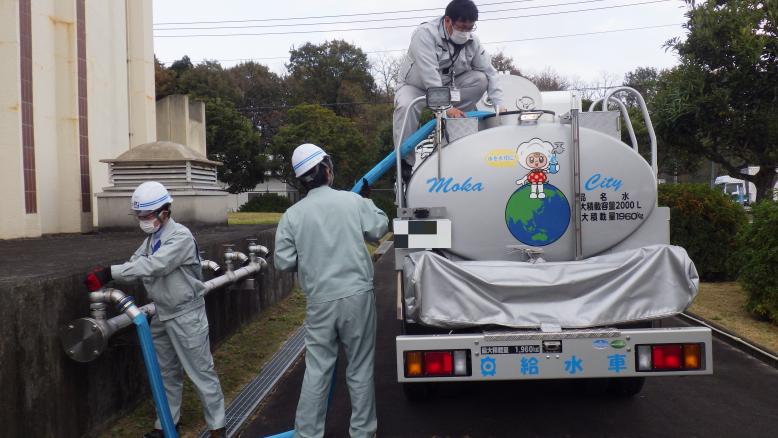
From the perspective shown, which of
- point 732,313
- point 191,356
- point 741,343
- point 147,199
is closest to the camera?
point 147,199

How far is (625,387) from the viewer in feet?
18.1

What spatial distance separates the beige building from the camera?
9.39 metres

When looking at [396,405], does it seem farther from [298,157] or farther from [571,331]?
[298,157]

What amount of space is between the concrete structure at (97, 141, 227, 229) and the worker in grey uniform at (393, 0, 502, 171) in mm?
5096

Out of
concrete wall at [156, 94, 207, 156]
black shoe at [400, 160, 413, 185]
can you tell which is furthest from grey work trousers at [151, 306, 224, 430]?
concrete wall at [156, 94, 207, 156]

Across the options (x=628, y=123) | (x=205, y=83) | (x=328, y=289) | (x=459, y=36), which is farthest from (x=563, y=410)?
(x=205, y=83)

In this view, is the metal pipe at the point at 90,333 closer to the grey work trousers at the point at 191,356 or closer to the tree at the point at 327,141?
the grey work trousers at the point at 191,356

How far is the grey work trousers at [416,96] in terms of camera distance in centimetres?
600

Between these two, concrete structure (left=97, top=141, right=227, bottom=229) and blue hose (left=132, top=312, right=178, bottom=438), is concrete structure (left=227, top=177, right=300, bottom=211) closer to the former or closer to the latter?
concrete structure (left=97, top=141, right=227, bottom=229)

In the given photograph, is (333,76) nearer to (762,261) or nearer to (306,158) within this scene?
(762,261)

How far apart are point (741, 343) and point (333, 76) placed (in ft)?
160

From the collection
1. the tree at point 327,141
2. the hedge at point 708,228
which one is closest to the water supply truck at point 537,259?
the hedge at point 708,228

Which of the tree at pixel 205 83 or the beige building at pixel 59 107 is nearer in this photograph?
the beige building at pixel 59 107

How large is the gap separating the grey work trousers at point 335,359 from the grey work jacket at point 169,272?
2.73 feet
